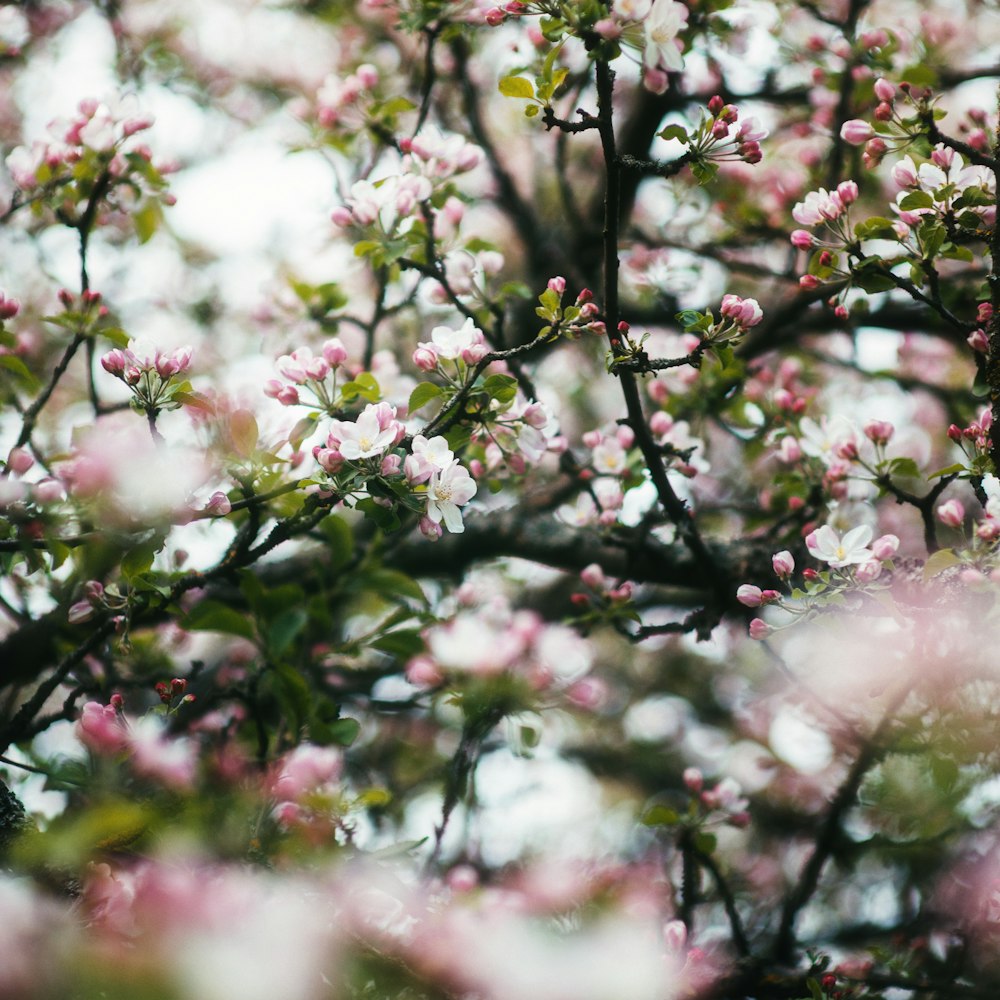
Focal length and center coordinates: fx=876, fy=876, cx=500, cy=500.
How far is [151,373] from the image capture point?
1.56 meters

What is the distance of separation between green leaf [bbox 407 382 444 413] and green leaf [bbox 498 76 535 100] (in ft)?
1.75

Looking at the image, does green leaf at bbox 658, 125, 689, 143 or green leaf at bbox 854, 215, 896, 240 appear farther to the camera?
green leaf at bbox 854, 215, 896, 240

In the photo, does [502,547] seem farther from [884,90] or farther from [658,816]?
[884,90]

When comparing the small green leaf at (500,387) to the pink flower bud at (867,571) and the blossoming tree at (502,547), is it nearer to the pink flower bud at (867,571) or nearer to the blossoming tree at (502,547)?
the blossoming tree at (502,547)

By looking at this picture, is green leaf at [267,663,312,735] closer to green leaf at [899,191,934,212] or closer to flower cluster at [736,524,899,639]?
flower cluster at [736,524,899,639]

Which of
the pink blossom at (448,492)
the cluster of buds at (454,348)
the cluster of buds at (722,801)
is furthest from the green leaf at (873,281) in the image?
the cluster of buds at (722,801)

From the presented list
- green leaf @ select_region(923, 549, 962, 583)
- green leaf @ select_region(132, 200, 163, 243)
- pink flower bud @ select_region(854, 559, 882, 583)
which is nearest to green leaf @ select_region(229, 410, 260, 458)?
green leaf @ select_region(132, 200, 163, 243)

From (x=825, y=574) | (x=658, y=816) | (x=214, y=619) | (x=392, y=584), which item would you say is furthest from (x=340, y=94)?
(x=658, y=816)

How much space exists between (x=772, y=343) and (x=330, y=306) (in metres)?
1.51

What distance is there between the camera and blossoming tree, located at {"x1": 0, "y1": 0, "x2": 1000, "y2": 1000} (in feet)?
5.01

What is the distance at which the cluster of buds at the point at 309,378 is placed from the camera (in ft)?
5.53

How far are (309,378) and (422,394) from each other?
23cm

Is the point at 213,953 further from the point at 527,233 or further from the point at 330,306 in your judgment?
the point at 527,233

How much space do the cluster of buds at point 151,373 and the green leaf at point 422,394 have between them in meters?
0.41
